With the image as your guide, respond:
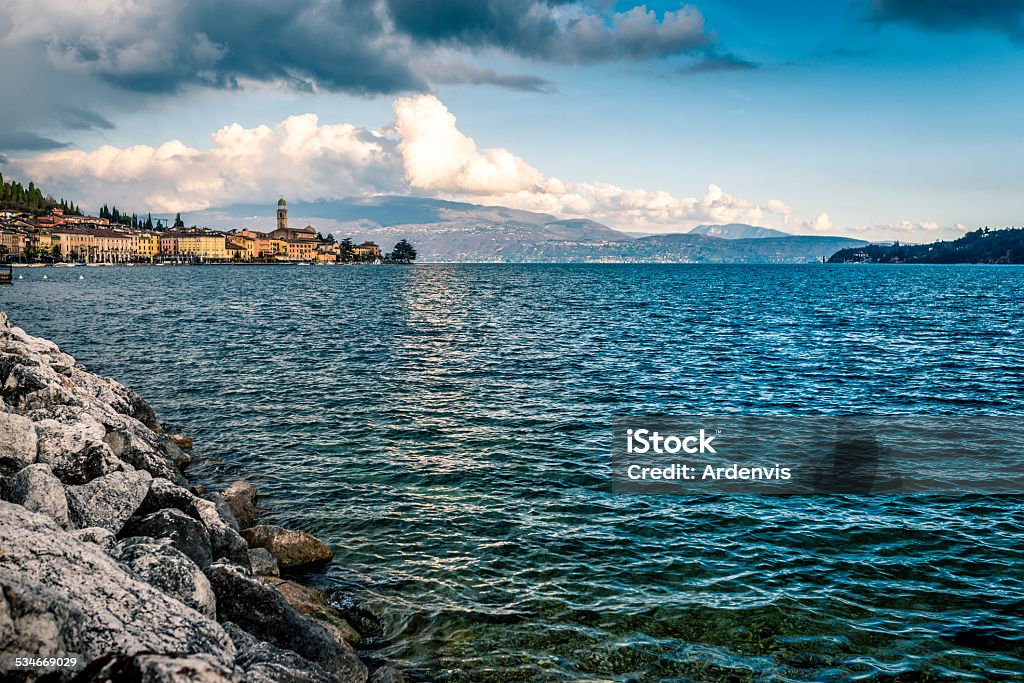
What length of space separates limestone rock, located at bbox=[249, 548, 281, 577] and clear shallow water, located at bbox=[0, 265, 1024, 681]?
1.48m

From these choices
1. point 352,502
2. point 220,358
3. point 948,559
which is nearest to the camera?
point 948,559

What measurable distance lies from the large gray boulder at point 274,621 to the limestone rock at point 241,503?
18.9 feet

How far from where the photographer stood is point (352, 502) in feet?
58.9

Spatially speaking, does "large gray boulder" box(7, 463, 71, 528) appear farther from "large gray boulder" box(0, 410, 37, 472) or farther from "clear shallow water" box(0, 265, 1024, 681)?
"clear shallow water" box(0, 265, 1024, 681)

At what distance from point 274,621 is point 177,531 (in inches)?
96.5

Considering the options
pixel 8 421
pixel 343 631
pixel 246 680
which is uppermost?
pixel 8 421

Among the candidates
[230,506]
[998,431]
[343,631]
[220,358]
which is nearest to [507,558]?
[343,631]

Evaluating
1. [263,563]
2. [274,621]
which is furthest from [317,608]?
[274,621]

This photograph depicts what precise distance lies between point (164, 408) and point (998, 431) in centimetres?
3360

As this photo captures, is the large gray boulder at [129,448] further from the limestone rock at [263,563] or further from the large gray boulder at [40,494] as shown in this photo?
the large gray boulder at [40,494]

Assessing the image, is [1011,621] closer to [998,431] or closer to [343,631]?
[343,631]

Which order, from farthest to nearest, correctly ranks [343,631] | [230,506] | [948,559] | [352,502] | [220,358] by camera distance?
1. [220,358]
2. [352,502]
3. [230,506]
4. [948,559]
5. [343,631]

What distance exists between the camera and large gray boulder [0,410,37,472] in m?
11.5

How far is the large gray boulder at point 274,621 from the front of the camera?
9672 millimetres
